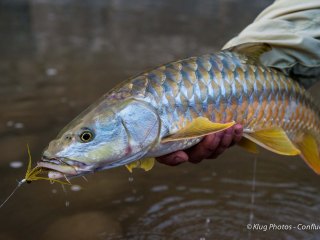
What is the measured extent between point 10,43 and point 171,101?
8309 mm

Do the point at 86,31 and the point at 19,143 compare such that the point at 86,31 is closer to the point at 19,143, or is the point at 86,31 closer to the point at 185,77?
the point at 19,143

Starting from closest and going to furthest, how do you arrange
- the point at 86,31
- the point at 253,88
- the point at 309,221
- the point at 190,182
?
the point at 253,88, the point at 309,221, the point at 190,182, the point at 86,31

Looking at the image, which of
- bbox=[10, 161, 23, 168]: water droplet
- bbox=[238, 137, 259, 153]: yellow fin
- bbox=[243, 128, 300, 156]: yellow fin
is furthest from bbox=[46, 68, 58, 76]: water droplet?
bbox=[243, 128, 300, 156]: yellow fin

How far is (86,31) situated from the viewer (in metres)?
12.2

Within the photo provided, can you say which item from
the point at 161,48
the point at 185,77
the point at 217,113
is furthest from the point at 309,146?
the point at 161,48

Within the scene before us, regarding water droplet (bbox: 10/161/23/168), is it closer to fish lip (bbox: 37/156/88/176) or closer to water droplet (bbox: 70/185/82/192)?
water droplet (bbox: 70/185/82/192)

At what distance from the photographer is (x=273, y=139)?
8.19 feet

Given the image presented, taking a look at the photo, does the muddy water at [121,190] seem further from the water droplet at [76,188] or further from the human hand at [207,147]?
the human hand at [207,147]

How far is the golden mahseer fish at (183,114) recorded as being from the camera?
1942mm

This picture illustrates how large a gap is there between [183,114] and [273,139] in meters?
0.61

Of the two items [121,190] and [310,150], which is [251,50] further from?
[121,190]

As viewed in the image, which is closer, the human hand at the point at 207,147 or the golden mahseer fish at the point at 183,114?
the golden mahseer fish at the point at 183,114

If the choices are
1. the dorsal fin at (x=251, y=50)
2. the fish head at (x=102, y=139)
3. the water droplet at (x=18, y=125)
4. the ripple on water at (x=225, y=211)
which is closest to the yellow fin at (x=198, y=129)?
the fish head at (x=102, y=139)

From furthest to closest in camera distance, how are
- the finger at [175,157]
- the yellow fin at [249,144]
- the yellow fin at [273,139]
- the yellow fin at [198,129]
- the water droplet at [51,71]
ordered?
the water droplet at [51,71], the yellow fin at [249,144], the yellow fin at [273,139], the finger at [175,157], the yellow fin at [198,129]
